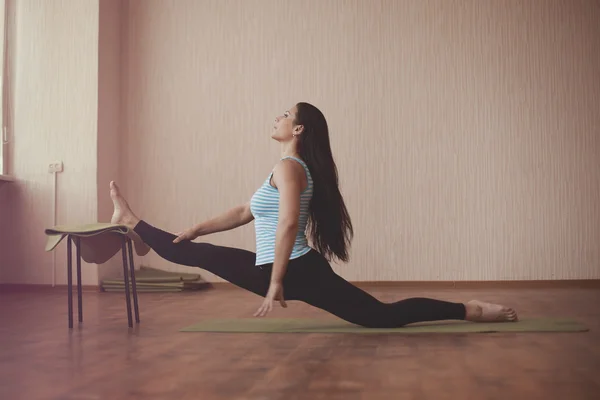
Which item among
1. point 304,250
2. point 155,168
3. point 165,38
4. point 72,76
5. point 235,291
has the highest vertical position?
point 165,38

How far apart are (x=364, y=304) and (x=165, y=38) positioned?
3724 millimetres

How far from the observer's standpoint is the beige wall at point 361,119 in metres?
5.61

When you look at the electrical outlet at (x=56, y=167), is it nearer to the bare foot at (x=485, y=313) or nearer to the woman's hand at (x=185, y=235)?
the woman's hand at (x=185, y=235)

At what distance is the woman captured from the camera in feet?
9.40

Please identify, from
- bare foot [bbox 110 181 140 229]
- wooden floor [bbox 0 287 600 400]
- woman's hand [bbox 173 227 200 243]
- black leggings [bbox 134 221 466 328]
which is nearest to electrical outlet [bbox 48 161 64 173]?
wooden floor [bbox 0 287 600 400]

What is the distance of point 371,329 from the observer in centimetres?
306

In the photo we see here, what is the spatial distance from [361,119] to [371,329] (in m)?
3.00

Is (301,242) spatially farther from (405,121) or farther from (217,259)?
(405,121)

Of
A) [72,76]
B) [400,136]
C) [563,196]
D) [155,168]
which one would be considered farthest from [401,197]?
[72,76]

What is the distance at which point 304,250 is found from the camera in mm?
2908

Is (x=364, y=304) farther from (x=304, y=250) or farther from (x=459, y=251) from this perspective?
(x=459, y=251)

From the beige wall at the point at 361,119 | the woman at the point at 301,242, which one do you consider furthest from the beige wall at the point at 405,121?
the woman at the point at 301,242

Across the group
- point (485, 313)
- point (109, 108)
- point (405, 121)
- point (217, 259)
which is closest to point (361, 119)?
point (405, 121)

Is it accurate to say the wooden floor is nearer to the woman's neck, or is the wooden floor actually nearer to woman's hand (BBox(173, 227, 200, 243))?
woman's hand (BBox(173, 227, 200, 243))
